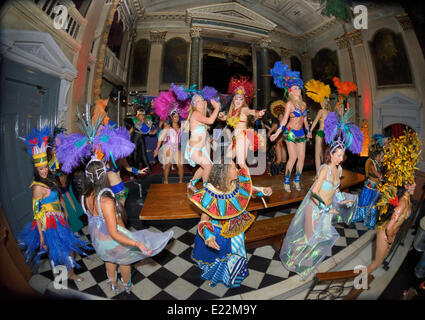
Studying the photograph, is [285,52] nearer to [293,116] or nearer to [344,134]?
[293,116]

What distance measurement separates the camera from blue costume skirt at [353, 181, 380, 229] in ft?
6.24

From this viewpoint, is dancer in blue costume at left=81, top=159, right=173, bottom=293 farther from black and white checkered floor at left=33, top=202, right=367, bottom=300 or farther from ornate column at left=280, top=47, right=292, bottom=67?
ornate column at left=280, top=47, right=292, bottom=67

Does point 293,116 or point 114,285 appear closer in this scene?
point 114,285

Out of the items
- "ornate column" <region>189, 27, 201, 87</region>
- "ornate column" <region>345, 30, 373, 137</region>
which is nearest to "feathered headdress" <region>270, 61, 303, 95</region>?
"ornate column" <region>345, 30, 373, 137</region>

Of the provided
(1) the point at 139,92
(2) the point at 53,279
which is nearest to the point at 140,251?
(2) the point at 53,279

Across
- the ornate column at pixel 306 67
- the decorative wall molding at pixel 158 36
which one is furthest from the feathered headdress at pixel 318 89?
the decorative wall molding at pixel 158 36

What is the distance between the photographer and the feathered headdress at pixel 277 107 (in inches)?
80.0

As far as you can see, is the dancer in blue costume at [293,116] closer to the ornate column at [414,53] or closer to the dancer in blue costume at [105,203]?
the ornate column at [414,53]

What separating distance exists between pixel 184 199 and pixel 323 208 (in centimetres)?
155

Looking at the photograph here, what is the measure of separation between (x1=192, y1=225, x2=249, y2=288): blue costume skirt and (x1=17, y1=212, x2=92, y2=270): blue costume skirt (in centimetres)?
129

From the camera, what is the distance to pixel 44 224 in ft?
5.10

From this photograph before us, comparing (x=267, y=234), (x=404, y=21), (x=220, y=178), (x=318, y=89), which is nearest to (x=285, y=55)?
(x=318, y=89)

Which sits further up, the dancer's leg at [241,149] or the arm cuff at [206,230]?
the dancer's leg at [241,149]

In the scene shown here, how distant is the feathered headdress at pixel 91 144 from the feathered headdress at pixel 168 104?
21.6 inches
